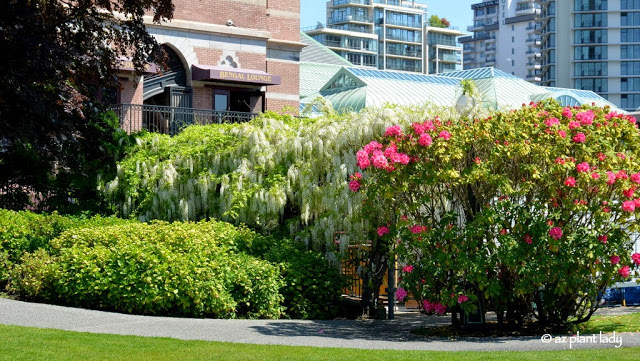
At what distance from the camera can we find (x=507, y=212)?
13422mm

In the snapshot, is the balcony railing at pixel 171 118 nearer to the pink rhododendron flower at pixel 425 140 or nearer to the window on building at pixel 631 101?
the pink rhododendron flower at pixel 425 140

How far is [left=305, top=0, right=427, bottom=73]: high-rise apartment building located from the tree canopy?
132 metres

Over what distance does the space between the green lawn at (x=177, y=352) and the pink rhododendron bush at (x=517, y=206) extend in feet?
7.13

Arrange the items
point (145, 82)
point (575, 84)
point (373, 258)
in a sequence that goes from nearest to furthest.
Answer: point (373, 258) → point (145, 82) → point (575, 84)

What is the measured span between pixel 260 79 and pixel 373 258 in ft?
50.8

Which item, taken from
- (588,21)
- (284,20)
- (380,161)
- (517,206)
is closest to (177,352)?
(380,161)

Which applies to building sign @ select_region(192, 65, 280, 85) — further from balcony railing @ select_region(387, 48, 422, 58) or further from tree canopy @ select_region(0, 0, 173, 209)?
balcony railing @ select_region(387, 48, 422, 58)

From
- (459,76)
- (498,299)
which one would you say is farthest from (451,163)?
(459,76)

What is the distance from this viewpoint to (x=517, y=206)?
1320 centimetres

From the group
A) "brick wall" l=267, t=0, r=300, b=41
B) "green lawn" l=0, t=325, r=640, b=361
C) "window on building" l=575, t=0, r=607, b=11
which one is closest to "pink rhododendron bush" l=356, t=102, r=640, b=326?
"green lawn" l=0, t=325, r=640, b=361

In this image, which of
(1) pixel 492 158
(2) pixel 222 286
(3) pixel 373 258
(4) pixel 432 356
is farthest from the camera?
(3) pixel 373 258

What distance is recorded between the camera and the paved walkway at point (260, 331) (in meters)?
11.9

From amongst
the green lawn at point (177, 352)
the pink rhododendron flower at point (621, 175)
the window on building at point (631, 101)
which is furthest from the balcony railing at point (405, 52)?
the green lawn at point (177, 352)

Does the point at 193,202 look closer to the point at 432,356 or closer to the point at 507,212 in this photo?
the point at 507,212
